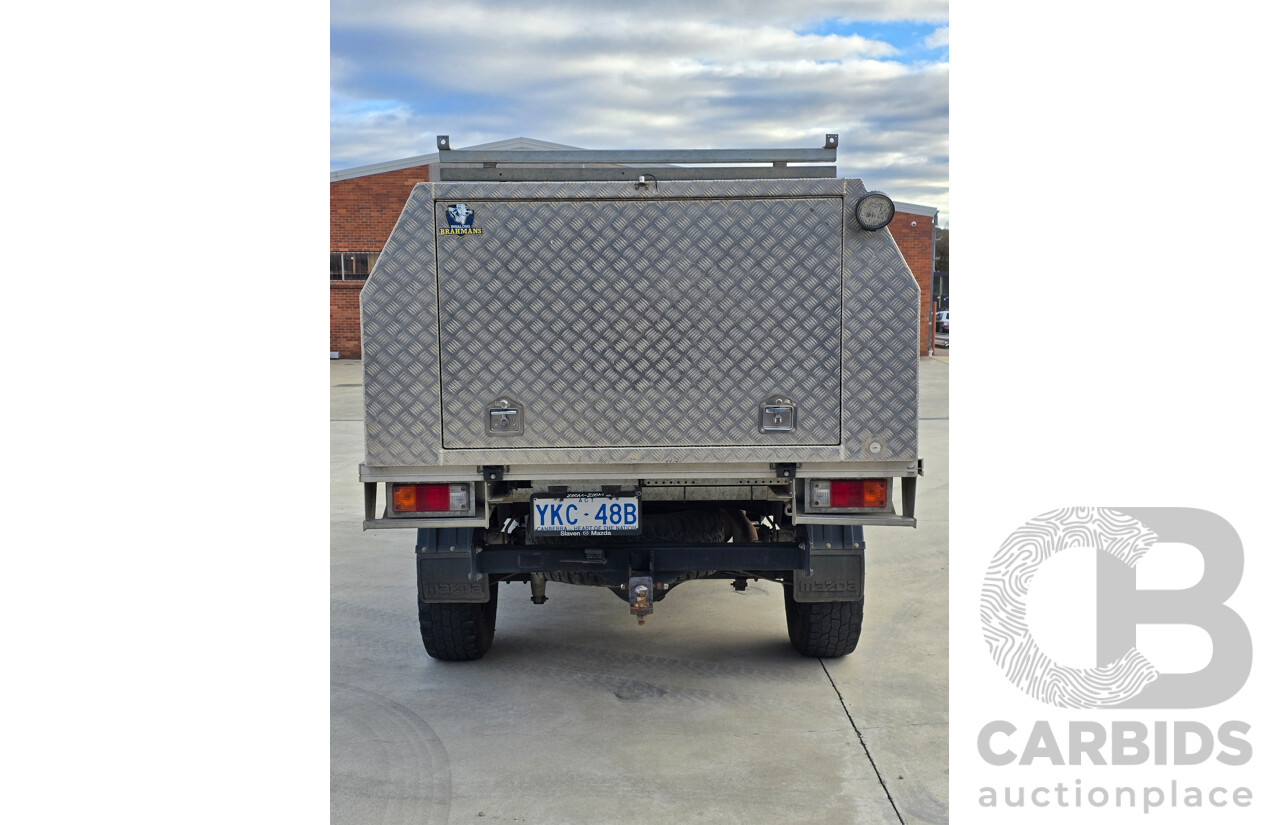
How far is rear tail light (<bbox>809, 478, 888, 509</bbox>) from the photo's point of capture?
15.8 feet

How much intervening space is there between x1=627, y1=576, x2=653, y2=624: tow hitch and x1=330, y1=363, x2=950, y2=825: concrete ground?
493 mm

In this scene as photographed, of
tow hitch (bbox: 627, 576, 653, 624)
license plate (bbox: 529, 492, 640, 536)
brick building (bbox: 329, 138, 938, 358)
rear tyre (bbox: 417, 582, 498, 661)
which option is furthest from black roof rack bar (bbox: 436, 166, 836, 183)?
brick building (bbox: 329, 138, 938, 358)

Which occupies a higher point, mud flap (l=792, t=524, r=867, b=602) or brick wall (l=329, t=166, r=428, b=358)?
brick wall (l=329, t=166, r=428, b=358)

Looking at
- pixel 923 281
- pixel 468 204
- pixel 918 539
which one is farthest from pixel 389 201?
pixel 468 204

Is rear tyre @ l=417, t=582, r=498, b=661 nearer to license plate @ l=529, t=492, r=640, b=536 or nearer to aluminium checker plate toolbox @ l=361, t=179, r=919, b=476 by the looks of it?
license plate @ l=529, t=492, r=640, b=536

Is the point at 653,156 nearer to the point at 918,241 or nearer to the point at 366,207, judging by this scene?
the point at 366,207

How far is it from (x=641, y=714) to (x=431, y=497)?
4.78 ft

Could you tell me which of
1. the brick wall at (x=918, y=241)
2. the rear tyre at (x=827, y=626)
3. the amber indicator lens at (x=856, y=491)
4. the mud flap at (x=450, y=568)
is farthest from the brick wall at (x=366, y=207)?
the amber indicator lens at (x=856, y=491)

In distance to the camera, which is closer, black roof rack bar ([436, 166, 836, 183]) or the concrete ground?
the concrete ground

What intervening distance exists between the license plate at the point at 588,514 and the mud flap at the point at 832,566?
0.89 m

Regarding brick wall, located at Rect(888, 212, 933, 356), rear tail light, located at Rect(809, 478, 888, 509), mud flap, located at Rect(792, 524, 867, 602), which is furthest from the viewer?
brick wall, located at Rect(888, 212, 933, 356)

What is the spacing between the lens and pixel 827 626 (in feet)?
17.8

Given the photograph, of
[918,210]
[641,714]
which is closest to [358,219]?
[918,210]

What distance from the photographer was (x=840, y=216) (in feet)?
15.1
